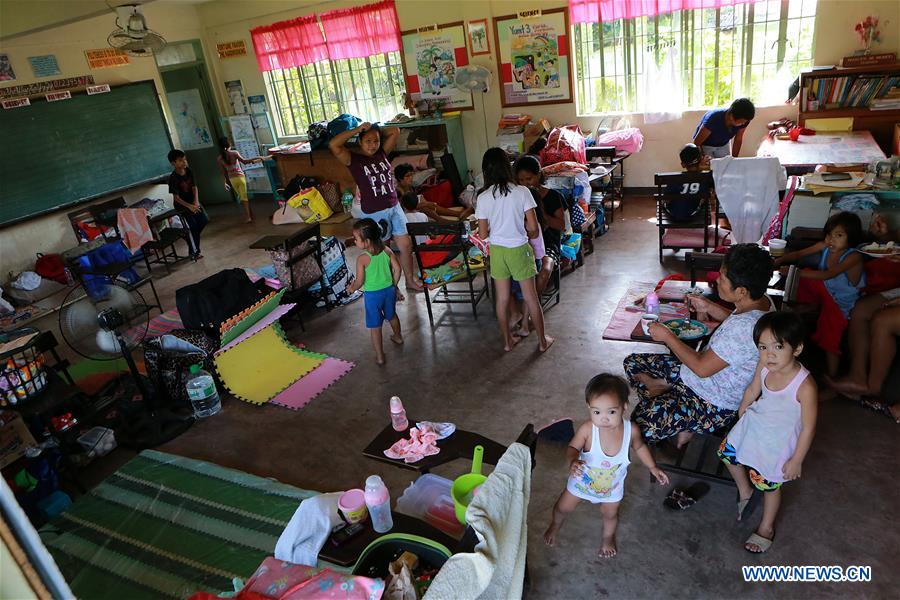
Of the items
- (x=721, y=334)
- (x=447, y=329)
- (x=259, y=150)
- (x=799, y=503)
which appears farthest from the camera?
(x=259, y=150)

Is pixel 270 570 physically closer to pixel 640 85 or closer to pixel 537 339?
pixel 537 339

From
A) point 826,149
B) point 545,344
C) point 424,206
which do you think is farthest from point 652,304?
point 424,206

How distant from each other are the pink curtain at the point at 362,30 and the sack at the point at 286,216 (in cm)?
246

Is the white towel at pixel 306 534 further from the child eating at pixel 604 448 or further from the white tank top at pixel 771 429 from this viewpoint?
the white tank top at pixel 771 429

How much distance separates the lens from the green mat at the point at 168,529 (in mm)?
2889

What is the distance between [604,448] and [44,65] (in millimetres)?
8586

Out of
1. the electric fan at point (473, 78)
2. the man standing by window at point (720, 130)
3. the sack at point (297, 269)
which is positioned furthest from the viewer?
the electric fan at point (473, 78)

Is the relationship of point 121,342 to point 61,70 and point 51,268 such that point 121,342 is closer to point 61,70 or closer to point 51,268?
point 51,268

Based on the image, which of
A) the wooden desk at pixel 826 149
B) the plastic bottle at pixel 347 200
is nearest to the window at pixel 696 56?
the wooden desk at pixel 826 149

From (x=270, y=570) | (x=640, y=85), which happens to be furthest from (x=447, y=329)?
(x=640, y=85)

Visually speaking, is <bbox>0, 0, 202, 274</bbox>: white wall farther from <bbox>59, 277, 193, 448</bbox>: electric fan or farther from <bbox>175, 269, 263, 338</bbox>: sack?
<bbox>175, 269, 263, 338</bbox>: sack

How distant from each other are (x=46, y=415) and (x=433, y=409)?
7.86ft

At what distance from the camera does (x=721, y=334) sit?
2.61m

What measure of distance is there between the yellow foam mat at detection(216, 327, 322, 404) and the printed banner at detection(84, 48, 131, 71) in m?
6.06
